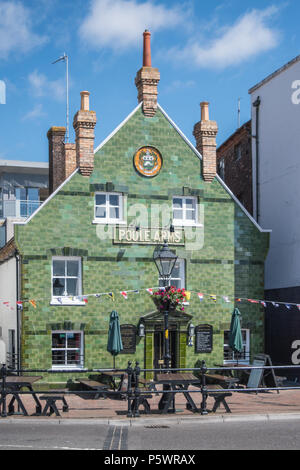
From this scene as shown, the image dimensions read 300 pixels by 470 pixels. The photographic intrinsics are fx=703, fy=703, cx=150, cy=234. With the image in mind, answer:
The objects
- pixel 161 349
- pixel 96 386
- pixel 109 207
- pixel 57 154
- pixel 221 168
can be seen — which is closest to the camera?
pixel 96 386

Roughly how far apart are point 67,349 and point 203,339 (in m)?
5.27

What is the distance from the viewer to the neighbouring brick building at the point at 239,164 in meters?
32.3

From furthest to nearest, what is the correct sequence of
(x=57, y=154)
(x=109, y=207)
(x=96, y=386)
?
1. (x=57, y=154)
2. (x=109, y=207)
3. (x=96, y=386)

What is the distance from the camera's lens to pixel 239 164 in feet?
111

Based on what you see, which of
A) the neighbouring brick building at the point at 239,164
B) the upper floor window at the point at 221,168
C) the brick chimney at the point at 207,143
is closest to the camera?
the brick chimney at the point at 207,143

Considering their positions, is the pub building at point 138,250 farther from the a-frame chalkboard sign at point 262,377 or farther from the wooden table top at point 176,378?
the wooden table top at point 176,378

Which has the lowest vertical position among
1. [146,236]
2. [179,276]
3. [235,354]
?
[235,354]

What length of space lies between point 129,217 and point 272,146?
24.0ft

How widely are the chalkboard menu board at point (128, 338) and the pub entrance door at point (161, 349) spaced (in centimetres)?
87

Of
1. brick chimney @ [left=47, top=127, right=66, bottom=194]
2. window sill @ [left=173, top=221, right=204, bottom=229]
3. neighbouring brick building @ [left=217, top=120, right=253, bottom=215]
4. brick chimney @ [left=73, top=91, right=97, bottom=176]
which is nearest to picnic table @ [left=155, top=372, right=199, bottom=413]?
window sill @ [left=173, top=221, right=204, bottom=229]

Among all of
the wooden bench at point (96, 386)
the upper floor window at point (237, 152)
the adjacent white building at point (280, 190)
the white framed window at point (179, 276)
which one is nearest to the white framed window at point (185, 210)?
the white framed window at point (179, 276)

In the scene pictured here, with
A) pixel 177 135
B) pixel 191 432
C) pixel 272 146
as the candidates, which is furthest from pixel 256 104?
pixel 191 432

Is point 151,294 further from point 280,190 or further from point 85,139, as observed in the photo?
point 280,190

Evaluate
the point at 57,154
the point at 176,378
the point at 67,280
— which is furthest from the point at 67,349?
the point at 57,154
